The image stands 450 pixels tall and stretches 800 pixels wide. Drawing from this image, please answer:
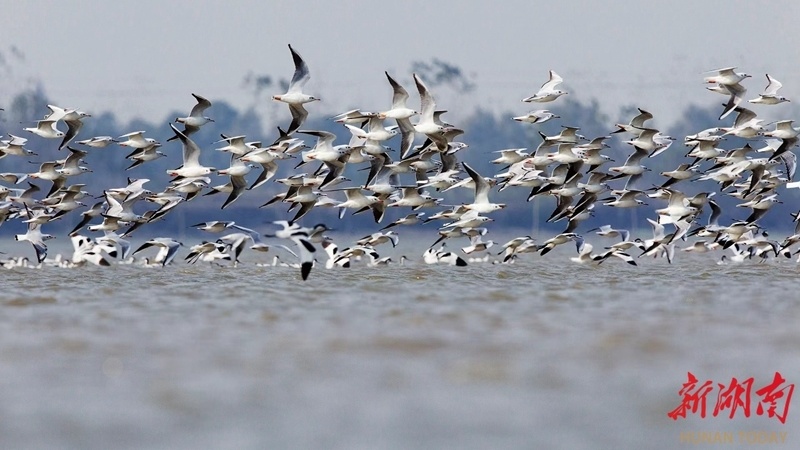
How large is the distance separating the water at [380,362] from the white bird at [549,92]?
12.2 ft

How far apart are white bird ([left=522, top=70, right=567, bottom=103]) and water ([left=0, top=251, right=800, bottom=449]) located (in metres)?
3.72

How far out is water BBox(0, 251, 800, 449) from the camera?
504 inches

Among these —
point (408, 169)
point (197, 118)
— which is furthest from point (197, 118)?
point (408, 169)

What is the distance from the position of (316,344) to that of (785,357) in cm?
553

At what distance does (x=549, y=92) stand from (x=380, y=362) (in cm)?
1322

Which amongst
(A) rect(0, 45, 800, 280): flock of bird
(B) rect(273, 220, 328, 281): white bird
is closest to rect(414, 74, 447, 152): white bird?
(A) rect(0, 45, 800, 280): flock of bird

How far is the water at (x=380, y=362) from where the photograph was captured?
12.8 meters

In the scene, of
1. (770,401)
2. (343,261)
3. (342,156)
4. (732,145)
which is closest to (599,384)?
(770,401)

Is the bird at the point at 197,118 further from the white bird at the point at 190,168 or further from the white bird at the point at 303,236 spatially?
the white bird at the point at 303,236

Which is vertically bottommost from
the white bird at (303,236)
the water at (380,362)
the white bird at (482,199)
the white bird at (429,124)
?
the water at (380,362)

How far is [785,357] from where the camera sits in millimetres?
16406

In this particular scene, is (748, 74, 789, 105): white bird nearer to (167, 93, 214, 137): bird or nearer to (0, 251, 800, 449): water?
(0, 251, 800, 449): water

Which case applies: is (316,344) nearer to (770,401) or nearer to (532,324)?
(532,324)

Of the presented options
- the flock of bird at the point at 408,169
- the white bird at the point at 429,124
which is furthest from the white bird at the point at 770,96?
the white bird at the point at 429,124
